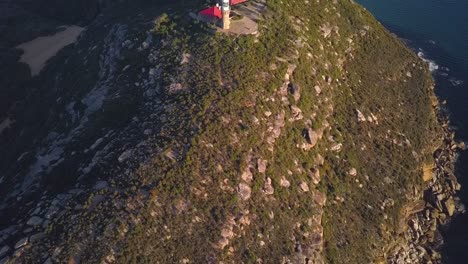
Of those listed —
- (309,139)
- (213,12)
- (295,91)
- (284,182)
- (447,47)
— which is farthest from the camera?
(447,47)

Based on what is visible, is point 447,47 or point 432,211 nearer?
point 432,211

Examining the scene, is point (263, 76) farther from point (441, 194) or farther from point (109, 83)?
point (441, 194)

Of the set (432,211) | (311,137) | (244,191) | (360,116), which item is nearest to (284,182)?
(244,191)

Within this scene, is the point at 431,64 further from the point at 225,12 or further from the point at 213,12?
the point at 225,12

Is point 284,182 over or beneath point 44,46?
over

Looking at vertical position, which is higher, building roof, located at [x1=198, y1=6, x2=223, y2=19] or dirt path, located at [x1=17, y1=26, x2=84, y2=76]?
building roof, located at [x1=198, y1=6, x2=223, y2=19]

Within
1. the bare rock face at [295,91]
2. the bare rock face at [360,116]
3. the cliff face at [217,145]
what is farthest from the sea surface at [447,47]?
the bare rock face at [295,91]

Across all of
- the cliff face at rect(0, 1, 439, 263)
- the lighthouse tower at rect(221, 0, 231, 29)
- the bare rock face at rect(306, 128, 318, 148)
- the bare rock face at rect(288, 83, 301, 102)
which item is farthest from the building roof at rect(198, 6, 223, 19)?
the bare rock face at rect(306, 128, 318, 148)

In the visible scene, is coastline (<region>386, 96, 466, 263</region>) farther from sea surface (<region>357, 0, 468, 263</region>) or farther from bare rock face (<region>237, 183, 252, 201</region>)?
bare rock face (<region>237, 183, 252, 201</region>)
